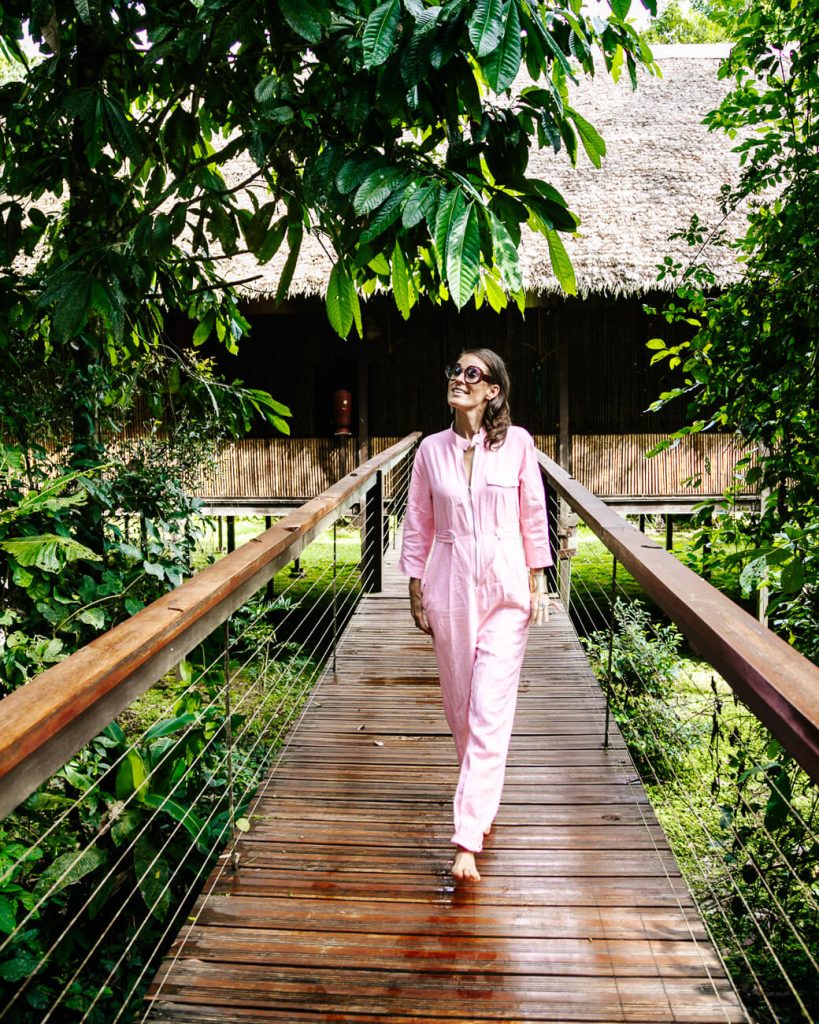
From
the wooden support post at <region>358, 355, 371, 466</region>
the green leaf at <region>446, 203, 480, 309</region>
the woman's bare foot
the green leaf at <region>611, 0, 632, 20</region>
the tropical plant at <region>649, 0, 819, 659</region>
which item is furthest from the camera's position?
the wooden support post at <region>358, 355, 371, 466</region>

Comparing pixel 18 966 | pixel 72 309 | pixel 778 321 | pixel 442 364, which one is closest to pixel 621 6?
pixel 72 309

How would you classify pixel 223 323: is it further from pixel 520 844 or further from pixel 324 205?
pixel 520 844

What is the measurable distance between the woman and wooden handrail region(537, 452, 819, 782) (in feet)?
1.34

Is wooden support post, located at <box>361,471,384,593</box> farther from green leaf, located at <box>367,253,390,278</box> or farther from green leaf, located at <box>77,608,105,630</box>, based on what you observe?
green leaf, located at <box>367,253,390,278</box>

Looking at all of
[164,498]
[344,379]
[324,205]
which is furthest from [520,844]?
[344,379]

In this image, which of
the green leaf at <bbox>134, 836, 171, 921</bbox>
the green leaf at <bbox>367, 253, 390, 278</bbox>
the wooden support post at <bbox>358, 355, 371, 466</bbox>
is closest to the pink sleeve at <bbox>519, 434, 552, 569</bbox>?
the green leaf at <bbox>367, 253, 390, 278</bbox>

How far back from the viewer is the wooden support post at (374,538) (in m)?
5.75

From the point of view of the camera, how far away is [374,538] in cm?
591

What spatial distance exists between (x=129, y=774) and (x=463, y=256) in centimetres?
246

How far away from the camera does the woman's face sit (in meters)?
2.47

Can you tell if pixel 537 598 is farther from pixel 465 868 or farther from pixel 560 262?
pixel 560 262

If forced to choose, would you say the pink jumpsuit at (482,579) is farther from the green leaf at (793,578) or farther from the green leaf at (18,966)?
the green leaf at (18,966)

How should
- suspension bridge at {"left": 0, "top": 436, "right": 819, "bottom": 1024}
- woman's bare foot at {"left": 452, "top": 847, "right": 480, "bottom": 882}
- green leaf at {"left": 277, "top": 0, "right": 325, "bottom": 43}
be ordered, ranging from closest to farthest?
1. suspension bridge at {"left": 0, "top": 436, "right": 819, "bottom": 1024}
2. green leaf at {"left": 277, "top": 0, "right": 325, "bottom": 43}
3. woman's bare foot at {"left": 452, "top": 847, "right": 480, "bottom": 882}

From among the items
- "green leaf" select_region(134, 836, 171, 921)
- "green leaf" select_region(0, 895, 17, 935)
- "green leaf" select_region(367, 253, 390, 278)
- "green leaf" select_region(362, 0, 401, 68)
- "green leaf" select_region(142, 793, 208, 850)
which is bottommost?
"green leaf" select_region(134, 836, 171, 921)
